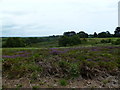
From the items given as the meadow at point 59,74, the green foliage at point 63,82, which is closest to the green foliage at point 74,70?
the meadow at point 59,74

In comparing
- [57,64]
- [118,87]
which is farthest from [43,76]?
[118,87]

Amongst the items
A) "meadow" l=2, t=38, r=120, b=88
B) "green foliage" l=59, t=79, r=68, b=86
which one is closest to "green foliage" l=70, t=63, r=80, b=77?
"meadow" l=2, t=38, r=120, b=88

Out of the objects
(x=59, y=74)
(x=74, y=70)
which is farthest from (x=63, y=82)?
(x=74, y=70)

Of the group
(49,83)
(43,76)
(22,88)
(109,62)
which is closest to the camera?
(22,88)

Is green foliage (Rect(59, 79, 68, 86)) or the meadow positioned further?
the meadow

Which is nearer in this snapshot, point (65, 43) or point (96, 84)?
point (96, 84)

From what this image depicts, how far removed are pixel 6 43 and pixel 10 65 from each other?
33287 millimetres

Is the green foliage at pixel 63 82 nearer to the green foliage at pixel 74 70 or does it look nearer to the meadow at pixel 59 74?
the meadow at pixel 59 74

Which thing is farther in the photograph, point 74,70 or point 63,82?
point 74,70

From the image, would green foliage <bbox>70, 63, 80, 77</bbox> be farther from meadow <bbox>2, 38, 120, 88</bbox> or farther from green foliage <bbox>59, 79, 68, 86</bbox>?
green foliage <bbox>59, 79, 68, 86</bbox>

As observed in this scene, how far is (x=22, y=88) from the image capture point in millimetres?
7355

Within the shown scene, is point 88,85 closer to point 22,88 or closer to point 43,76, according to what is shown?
point 43,76

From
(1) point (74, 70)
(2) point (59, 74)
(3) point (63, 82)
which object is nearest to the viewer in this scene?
(3) point (63, 82)

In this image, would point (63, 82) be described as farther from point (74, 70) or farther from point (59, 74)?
point (74, 70)
